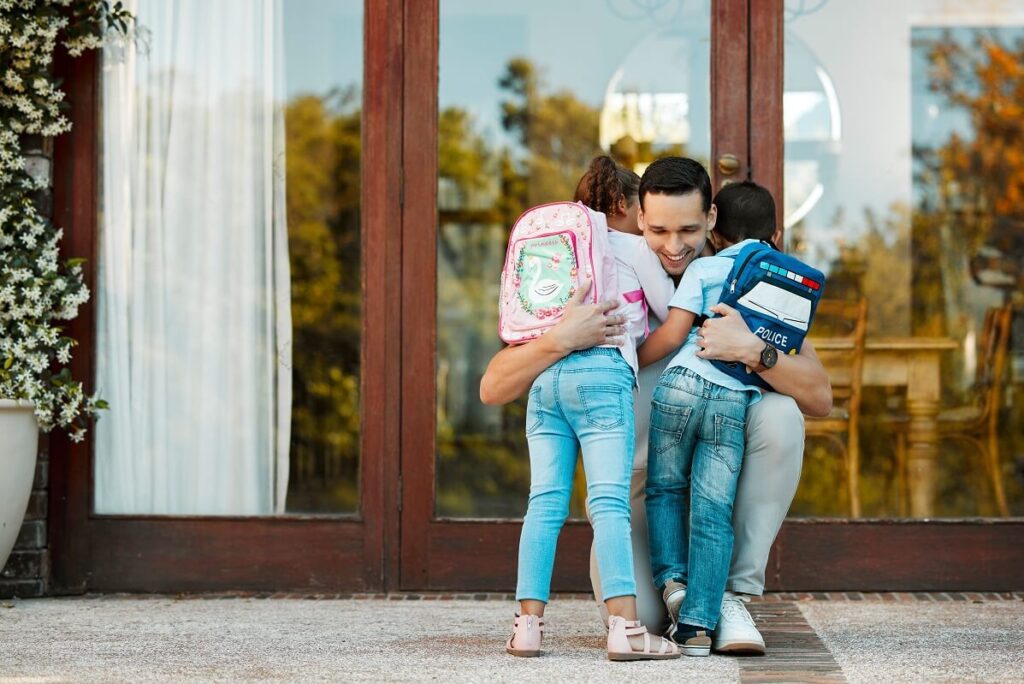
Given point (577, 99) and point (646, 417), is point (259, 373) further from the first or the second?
point (577, 99)

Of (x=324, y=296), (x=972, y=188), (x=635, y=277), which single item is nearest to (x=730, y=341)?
(x=635, y=277)

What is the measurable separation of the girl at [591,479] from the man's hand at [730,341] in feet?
0.56

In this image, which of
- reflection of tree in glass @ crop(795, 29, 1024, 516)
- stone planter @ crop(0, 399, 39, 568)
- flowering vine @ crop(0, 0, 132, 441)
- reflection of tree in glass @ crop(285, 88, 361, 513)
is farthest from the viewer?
reflection of tree in glass @ crop(795, 29, 1024, 516)

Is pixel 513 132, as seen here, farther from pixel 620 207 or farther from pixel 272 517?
pixel 620 207

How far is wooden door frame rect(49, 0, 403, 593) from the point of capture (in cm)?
398

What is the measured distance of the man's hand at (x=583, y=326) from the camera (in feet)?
9.30

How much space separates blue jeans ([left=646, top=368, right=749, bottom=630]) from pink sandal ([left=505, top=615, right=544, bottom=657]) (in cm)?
33

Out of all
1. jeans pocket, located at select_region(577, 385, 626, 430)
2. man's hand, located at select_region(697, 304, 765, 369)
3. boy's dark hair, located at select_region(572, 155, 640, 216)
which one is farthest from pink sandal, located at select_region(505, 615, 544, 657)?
boy's dark hair, located at select_region(572, 155, 640, 216)

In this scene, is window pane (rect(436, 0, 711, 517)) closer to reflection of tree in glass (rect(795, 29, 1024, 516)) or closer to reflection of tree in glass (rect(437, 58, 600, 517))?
reflection of tree in glass (rect(437, 58, 600, 517))

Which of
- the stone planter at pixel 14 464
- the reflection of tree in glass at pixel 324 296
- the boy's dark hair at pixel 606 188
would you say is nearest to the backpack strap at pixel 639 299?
the boy's dark hair at pixel 606 188

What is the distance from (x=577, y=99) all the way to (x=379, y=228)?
91.3 inches

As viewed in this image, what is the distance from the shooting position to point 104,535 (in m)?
4.02

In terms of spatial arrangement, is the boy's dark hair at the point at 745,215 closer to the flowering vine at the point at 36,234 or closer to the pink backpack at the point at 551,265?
the pink backpack at the point at 551,265

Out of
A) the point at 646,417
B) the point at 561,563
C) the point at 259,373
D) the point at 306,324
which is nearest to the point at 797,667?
the point at 646,417
